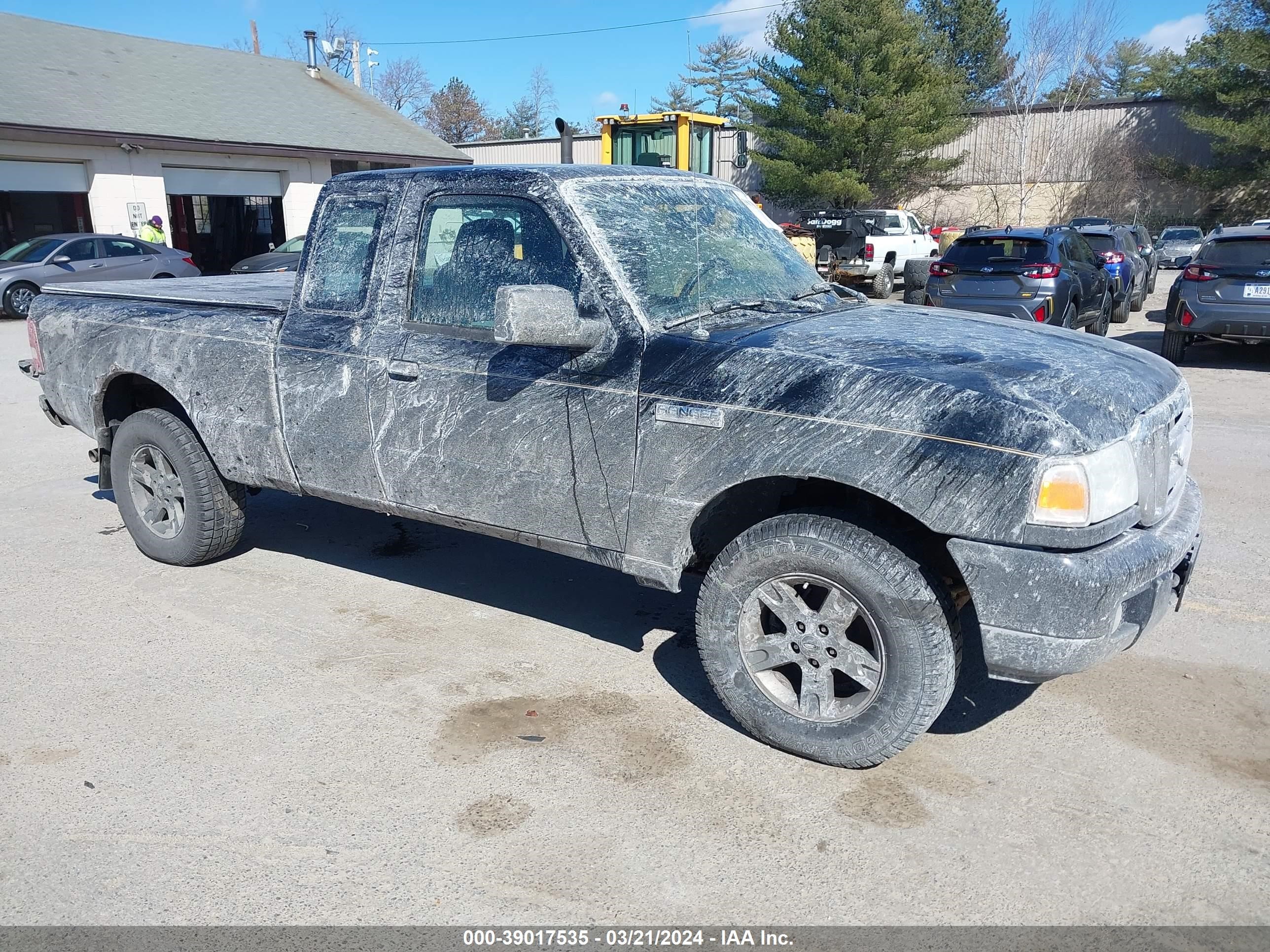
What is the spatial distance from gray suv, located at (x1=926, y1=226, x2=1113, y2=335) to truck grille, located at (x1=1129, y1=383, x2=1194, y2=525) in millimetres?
8647

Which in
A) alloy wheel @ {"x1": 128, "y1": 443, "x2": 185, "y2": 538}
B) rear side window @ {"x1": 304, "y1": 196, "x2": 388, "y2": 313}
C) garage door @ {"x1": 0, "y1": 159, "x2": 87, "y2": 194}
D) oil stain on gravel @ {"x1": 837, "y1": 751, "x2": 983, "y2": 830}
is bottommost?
oil stain on gravel @ {"x1": 837, "y1": 751, "x2": 983, "y2": 830}

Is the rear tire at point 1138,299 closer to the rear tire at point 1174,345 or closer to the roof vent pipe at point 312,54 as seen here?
the rear tire at point 1174,345

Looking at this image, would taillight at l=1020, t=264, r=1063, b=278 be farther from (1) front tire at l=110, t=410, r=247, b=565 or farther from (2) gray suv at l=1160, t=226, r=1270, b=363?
(1) front tire at l=110, t=410, r=247, b=565

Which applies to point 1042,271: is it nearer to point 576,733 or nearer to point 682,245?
point 682,245

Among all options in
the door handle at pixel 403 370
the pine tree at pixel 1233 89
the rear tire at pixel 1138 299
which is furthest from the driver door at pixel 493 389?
the pine tree at pixel 1233 89

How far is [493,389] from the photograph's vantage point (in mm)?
3984

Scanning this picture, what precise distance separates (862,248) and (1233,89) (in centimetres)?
2416

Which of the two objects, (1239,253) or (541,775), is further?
(1239,253)

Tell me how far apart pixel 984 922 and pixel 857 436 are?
1448 millimetres

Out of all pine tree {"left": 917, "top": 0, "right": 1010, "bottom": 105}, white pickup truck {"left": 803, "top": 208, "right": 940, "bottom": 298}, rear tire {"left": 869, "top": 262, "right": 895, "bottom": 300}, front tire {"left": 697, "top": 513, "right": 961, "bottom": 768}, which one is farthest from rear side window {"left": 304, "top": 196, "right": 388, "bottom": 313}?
pine tree {"left": 917, "top": 0, "right": 1010, "bottom": 105}

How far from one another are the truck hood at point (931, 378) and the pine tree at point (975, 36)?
59.4m

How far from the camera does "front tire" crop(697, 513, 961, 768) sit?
3.23m

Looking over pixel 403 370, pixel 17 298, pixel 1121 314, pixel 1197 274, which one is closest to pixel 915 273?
pixel 1121 314

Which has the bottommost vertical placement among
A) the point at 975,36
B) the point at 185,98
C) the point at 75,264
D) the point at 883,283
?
the point at 883,283
